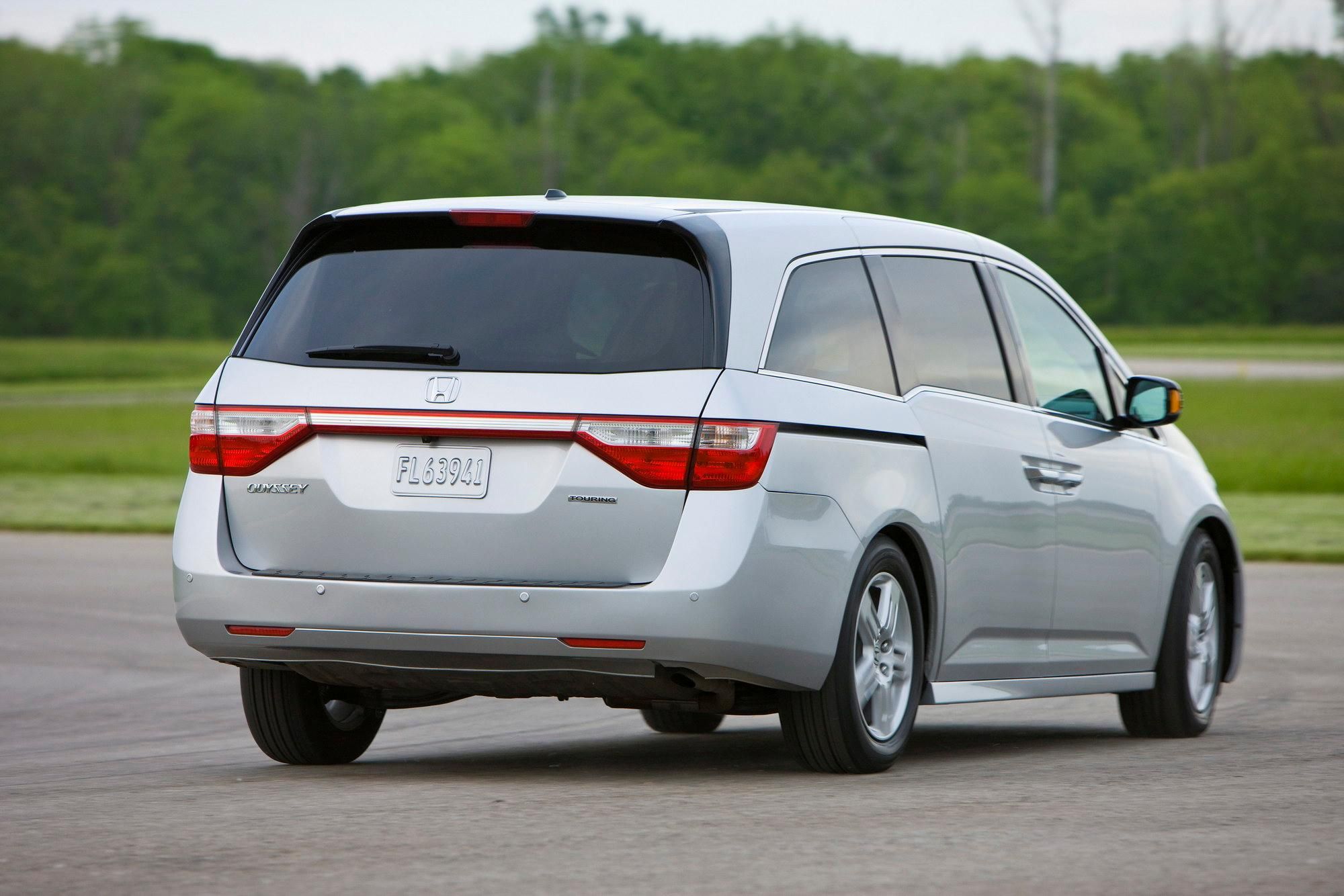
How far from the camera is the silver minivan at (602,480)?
6148 mm

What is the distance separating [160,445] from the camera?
140 ft

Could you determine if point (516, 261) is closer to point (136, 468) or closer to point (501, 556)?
point (501, 556)

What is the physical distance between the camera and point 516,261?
6.52m

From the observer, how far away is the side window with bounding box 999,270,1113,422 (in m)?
8.01

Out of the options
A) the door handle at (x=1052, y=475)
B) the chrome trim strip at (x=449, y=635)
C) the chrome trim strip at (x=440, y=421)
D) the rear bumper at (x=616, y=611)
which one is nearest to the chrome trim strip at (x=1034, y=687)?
the door handle at (x=1052, y=475)

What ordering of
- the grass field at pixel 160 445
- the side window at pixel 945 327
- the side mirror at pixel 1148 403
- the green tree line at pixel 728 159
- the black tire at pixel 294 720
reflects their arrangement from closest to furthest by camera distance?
the black tire at pixel 294 720 < the side window at pixel 945 327 < the side mirror at pixel 1148 403 < the grass field at pixel 160 445 < the green tree line at pixel 728 159

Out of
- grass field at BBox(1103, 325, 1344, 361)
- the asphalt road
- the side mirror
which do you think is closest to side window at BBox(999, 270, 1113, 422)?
the side mirror

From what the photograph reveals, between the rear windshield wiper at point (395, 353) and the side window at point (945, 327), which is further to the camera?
the side window at point (945, 327)

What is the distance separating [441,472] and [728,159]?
13610cm

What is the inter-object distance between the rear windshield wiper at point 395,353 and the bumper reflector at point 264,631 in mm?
825

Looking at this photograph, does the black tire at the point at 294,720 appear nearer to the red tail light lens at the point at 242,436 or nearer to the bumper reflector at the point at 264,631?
the bumper reflector at the point at 264,631

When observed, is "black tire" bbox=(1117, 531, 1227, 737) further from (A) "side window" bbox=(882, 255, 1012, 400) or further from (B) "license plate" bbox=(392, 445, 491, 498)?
(B) "license plate" bbox=(392, 445, 491, 498)

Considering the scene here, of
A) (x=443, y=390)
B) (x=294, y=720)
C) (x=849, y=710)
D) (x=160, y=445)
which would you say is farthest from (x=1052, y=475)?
(x=160, y=445)

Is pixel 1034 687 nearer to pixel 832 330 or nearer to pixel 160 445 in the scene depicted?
pixel 832 330
